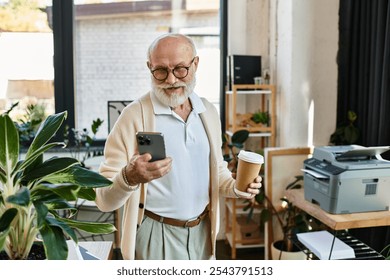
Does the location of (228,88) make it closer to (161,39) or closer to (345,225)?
(345,225)

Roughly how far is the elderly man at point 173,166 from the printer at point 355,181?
814 mm

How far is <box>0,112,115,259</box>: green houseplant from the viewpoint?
0.73m

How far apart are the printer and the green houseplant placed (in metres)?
1.56

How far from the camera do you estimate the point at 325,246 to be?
7.14 feet

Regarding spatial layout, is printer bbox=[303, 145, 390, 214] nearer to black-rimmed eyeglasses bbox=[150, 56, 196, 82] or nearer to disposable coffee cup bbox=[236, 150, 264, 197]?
disposable coffee cup bbox=[236, 150, 264, 197]

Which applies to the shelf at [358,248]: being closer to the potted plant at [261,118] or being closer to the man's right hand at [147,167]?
the potted plant at [261,118]

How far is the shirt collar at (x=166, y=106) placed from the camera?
148 cm

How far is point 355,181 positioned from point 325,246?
1.25 feet

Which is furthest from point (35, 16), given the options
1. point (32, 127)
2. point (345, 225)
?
point (345, 225)

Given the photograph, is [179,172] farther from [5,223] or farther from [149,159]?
[5,223]

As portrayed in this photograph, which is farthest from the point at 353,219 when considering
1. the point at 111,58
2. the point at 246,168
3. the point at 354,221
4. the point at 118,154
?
the point at 111,58

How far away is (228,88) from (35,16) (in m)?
1.70

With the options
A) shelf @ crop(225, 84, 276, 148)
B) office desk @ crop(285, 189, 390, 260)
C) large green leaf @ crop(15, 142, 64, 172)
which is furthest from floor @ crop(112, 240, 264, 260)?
large green leaf @ crop(15, 142, 64, 172)

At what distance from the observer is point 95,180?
80 cm
